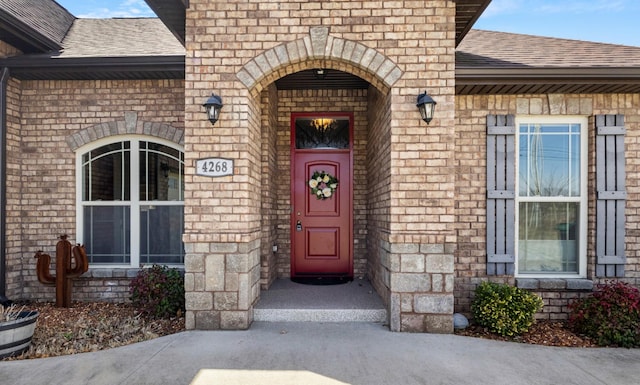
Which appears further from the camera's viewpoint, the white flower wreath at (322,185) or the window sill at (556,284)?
the white flower wreath at (322,185)

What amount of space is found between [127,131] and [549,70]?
528 centimetres

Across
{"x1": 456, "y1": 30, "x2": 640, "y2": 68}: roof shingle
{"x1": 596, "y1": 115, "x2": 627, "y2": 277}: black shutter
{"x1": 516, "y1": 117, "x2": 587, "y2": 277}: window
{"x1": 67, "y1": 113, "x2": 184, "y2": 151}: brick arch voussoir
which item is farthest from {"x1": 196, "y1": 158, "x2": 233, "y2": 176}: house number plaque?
{"x1": 596, "y1": 115, "x2": 627, "y2": 277}: black shutter

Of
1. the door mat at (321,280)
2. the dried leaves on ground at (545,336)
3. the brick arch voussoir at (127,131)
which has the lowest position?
the dried leaves on ground at (545,336)

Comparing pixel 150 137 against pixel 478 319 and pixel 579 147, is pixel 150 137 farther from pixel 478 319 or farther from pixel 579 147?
pixel 579 147

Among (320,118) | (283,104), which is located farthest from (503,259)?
(283,104)

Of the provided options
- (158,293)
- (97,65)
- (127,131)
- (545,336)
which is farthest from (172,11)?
(545,336)

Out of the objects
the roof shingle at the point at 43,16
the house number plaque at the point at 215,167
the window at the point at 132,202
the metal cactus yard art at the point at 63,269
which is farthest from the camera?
the window at the point at 132,202

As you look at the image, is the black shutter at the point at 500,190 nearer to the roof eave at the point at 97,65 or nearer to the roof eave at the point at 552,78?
the roof eave at the point at 552,78

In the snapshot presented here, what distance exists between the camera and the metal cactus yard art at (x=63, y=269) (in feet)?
15.1

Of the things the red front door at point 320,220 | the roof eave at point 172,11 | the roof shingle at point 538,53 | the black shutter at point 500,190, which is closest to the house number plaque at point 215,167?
the roof eave at point 172,11

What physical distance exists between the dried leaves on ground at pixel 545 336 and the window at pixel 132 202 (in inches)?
153

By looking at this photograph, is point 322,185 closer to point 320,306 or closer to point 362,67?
point 320,306

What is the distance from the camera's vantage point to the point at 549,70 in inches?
160

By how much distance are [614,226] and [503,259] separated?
136 centimetres
